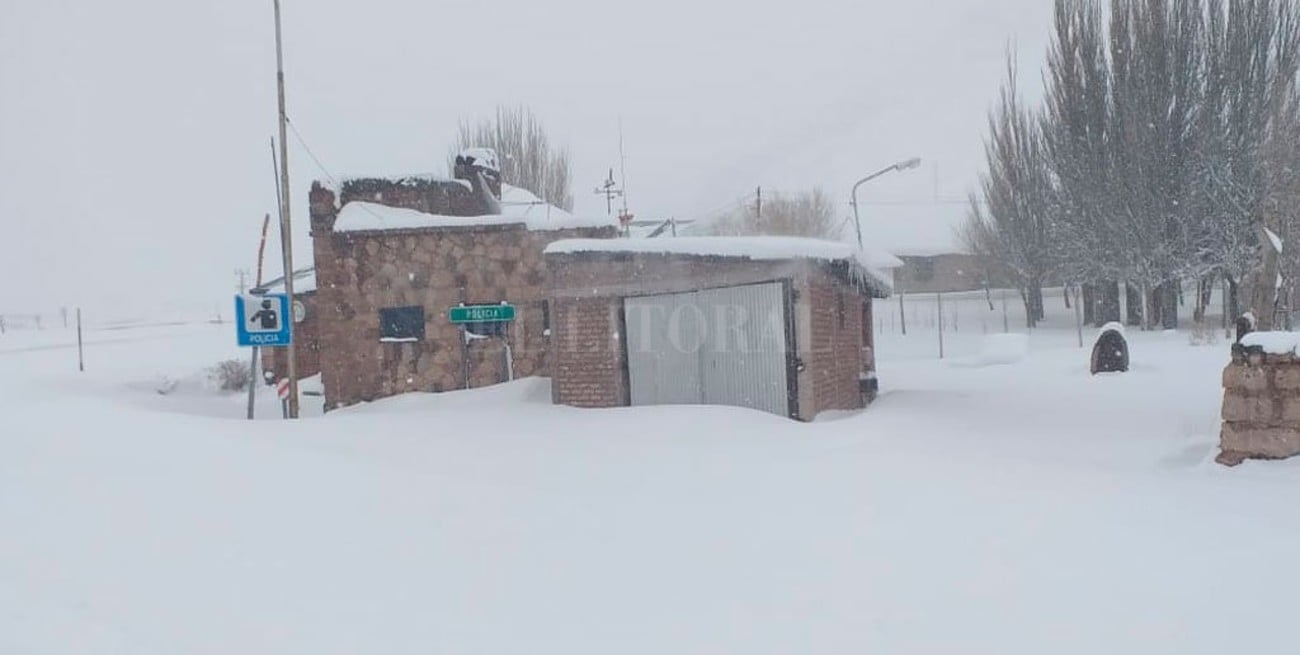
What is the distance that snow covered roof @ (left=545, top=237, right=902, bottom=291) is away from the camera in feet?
31.9

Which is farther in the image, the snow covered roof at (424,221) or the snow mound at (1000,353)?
the snow mound at (1000,353)

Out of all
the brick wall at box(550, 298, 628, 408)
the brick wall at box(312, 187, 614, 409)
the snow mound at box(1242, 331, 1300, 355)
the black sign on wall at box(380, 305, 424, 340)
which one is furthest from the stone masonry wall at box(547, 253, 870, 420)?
the snow mound at box(1242, 331, 1300, 355)

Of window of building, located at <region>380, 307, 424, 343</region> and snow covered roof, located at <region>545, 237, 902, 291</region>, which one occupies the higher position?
snow covered roof, located at <region>545, 237, 902, 291</region>

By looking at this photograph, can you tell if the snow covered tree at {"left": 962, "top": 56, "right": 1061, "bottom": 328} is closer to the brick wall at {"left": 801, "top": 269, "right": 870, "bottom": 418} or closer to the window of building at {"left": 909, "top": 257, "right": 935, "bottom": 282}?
the window of building at {"left": 909, "top": 257, "right": 935, "bottom": 282}

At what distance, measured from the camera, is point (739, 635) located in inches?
156

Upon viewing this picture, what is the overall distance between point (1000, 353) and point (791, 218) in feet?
73.2

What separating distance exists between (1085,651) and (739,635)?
1475mm

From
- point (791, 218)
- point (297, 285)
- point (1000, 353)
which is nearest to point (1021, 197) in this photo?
point (791, 218)

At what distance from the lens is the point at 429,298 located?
12.9 meters

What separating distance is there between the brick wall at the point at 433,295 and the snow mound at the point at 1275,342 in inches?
330

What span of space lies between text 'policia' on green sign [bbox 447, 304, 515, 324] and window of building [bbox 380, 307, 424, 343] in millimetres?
516

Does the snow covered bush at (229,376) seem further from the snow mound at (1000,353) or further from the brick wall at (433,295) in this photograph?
the snow mound at (1000,353)

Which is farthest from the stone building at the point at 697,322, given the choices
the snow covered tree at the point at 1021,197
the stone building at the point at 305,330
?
the snow covered tree at the point at 1021,197

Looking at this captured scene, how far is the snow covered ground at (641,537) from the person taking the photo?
155 inches
